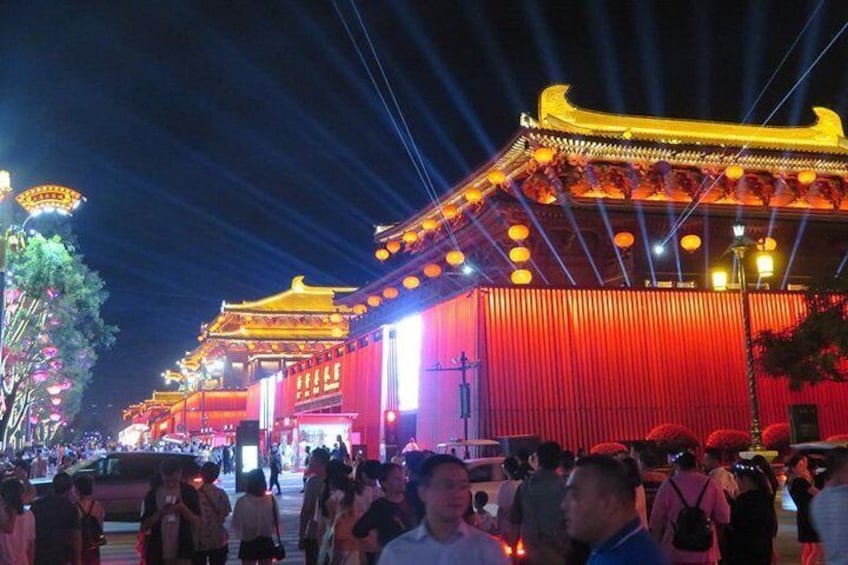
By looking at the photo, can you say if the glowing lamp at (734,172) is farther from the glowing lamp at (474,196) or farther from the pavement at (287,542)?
the pavement at (287,542)

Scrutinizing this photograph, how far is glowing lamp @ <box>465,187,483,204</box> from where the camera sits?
3019 centimetres

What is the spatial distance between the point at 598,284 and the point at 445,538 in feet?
76.1

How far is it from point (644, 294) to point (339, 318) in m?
36.2

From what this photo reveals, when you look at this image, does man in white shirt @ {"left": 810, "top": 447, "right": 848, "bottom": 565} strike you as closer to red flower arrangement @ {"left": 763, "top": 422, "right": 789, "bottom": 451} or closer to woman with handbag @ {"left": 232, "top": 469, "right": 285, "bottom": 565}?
woman with handbag @ {"left": 232, "top": 469, "right": 285, "bottom": 565}

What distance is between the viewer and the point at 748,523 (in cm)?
642

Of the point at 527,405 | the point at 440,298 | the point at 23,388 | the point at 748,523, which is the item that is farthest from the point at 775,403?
the point at 23,388

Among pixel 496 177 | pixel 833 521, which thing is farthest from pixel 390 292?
pixel 833 521

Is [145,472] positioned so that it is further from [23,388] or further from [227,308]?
[227,308]

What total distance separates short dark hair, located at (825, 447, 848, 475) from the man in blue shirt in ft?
7.06

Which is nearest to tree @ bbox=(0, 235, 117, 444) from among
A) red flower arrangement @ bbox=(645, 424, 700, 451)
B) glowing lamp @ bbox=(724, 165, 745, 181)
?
red flower arrangement @ bbox=(645, 424, 700, 451)

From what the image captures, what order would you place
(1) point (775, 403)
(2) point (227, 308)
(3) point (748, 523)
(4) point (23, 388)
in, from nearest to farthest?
(3) point (748, 523)
(1) point (775, 403)
(4) point (23, 388)
(2) point (227, 308)

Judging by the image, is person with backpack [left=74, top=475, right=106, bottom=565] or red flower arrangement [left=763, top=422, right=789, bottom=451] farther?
red flower arrangement [left=763, top=422, right=789, bottom=451]

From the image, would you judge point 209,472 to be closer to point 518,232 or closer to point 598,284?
point 518,232

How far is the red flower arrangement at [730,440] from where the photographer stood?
66.2 feet
